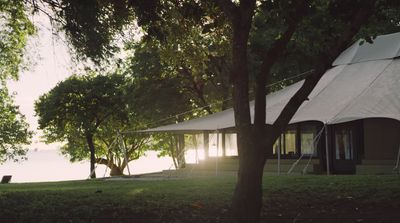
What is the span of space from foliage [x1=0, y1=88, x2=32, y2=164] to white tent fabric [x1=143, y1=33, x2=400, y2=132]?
1884 centimetres

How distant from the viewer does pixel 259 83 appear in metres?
7.86

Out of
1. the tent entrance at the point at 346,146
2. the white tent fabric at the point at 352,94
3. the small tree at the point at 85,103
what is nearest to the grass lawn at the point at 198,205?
the white tent fabric at the point at 352,94

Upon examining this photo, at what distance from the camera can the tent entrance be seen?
21.2 m

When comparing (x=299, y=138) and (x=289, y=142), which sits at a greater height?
(x=299, y=138)

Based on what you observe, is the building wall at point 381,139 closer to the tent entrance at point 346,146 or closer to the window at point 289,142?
the tent entrance at point 346,146

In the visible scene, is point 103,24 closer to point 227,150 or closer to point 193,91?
point 227,150

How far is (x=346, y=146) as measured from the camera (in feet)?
71.4

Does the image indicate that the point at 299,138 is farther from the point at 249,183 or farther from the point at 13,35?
the point at 249,183

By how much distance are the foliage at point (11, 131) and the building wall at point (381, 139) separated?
84.7 feet

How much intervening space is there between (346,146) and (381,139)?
1.75 m

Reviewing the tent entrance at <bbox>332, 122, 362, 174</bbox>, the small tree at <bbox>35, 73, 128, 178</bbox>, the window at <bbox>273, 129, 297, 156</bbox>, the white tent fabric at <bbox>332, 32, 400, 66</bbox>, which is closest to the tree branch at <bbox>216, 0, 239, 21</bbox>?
the white tent fabric at <bbox>332, 32, 400, 66</bbox>

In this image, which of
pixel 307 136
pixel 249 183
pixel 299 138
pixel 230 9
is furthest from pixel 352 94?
pixel 249 183

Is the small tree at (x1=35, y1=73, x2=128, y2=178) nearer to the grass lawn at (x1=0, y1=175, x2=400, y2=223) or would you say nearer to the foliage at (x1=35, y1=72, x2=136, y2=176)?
the foliage at (x1=35, y1=72, x2=136, y2=176)

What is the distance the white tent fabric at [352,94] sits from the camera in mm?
17078
